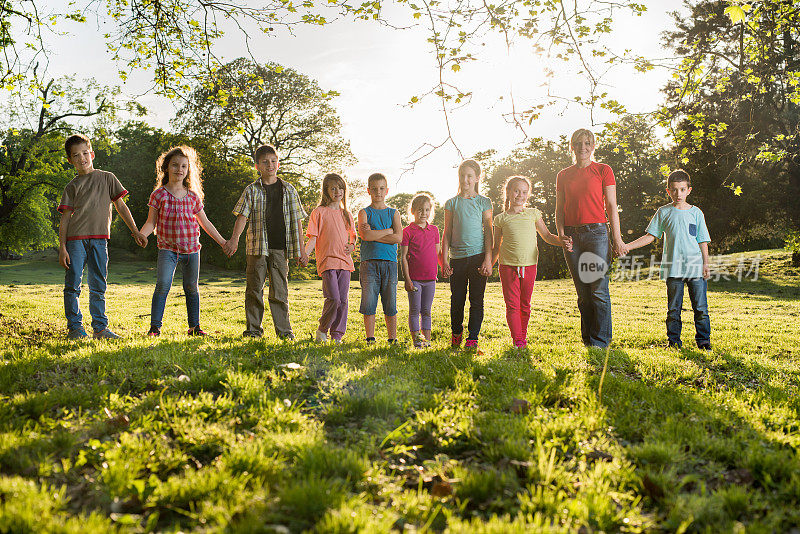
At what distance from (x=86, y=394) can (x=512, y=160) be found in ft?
140

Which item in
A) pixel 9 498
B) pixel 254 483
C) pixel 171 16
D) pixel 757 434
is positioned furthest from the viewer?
pixel 171 16

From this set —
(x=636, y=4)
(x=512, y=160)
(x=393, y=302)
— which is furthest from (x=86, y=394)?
(x=512, y=160)

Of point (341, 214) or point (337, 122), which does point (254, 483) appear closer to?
point (341, 214)

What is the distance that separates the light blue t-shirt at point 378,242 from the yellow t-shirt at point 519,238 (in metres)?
1.48

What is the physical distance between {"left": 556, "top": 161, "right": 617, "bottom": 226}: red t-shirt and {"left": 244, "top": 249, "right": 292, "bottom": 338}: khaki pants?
12.7 ft

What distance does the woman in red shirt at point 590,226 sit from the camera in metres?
6.25

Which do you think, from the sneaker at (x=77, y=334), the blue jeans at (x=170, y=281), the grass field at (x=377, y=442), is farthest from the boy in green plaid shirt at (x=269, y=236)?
the sneaker at (x=77, y=334)

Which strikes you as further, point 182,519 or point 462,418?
point 462,418

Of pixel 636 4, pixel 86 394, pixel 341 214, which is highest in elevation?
pixel 636 4

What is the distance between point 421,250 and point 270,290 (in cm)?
214

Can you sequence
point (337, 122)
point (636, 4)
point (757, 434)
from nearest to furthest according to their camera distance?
point (757, 434) < point (636, 4) < point (337, 122)

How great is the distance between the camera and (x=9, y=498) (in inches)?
87.1

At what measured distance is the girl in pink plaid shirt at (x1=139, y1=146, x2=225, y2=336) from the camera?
20.7ft

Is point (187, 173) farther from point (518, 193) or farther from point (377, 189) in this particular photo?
point (518, 193)
